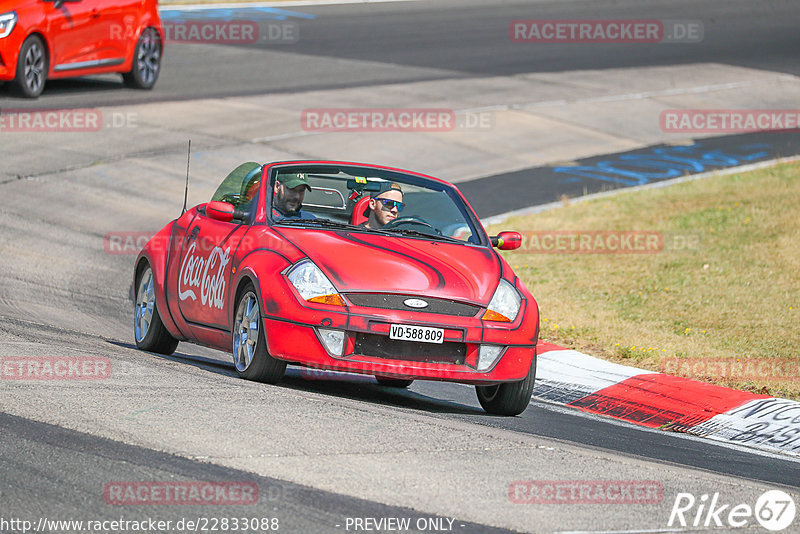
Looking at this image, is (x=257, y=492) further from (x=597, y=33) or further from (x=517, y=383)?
(x=597, y=33)

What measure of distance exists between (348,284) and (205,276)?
1579 mm

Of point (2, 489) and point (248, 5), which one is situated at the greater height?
point (248, 5)

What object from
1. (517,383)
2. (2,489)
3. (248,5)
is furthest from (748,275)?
(248,5)

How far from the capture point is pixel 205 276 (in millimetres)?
8992

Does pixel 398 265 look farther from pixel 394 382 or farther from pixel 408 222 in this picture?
pixel 394 382

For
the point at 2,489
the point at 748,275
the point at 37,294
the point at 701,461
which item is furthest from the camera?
the point at 748,275

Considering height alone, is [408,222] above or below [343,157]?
above

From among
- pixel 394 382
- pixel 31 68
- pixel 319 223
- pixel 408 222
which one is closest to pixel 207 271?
pixel 319 223

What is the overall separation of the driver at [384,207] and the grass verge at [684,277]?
2906 millimetres

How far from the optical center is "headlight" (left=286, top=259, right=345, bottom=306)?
778 cm

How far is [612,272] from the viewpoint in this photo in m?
14.6

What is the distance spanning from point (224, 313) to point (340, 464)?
9.32ft

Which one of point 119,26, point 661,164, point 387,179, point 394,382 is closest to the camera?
point 387,179

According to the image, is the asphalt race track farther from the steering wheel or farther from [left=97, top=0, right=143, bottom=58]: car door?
the steering wheel
